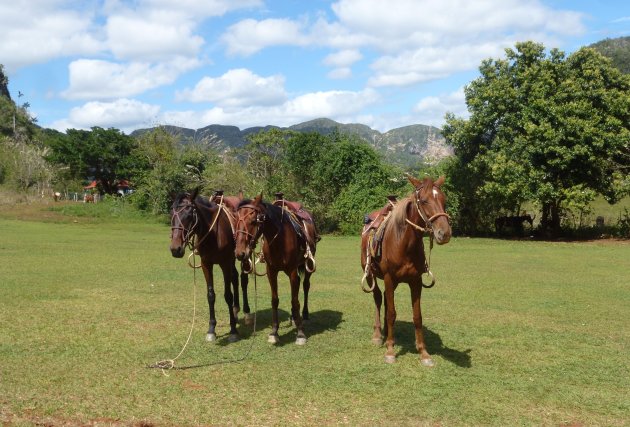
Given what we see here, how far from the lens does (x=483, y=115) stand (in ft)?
94.4

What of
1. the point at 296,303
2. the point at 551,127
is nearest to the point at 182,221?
the point at 296,303

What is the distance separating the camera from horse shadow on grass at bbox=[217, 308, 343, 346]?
841 cm

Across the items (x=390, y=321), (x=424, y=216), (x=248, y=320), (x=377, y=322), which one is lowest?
(x=248, y=320)

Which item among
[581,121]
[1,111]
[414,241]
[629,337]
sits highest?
[1,111]

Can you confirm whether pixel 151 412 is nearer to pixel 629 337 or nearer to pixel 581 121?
pixel 629 337

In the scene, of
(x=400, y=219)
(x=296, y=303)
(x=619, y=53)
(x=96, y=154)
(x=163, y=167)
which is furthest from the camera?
(x=619, y=53)

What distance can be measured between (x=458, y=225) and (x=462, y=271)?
18216mm

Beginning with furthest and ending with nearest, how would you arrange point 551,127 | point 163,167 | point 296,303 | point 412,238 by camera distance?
point 163,167 → point 551,127 → point 296,303 → point 412,238

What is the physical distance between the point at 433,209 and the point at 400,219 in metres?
0.67

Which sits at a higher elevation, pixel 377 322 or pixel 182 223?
pixel 182 223

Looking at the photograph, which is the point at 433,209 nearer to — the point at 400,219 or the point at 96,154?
the point at 400,219

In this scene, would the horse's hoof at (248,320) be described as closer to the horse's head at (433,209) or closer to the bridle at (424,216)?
the bridle at (424,216)

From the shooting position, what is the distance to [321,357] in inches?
287

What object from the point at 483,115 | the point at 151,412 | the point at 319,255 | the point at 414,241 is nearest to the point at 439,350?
the point at 414,241
